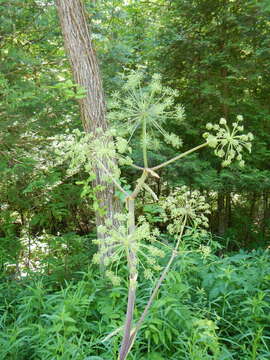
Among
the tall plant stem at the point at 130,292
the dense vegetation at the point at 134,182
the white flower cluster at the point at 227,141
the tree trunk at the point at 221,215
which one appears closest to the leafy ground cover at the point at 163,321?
the dense vegetation at the point at 134,182

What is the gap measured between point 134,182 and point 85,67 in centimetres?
169

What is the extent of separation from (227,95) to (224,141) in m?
5.55

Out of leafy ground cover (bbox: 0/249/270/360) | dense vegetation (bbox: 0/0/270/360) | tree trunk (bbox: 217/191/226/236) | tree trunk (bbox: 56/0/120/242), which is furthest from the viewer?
tree trunk (bbox: 217/191/226/236)

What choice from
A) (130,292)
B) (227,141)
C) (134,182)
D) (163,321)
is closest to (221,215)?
(134,182)

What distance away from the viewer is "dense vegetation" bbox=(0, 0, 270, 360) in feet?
9.21

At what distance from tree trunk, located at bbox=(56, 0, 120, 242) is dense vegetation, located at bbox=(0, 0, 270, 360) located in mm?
214

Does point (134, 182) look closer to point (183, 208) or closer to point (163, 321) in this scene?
point (163, 321)

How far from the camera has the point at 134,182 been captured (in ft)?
14.6

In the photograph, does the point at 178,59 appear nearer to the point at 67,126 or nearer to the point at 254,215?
the point at 67,126

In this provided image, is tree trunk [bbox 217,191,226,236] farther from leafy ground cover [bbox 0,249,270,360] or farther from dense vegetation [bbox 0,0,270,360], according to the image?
leafy ground cover [bbox 0,249,270,360]

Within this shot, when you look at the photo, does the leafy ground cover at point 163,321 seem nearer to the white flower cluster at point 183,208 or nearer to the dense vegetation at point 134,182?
the dense vegetation at point 134,182

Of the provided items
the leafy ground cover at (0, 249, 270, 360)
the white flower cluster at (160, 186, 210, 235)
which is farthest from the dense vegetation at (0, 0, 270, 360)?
the white flower cluster at (160, 186, 210, 235)

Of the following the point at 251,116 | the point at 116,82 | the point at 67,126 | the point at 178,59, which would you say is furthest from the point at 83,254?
the point at 178,59

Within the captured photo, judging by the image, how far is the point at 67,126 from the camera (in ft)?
16.0
